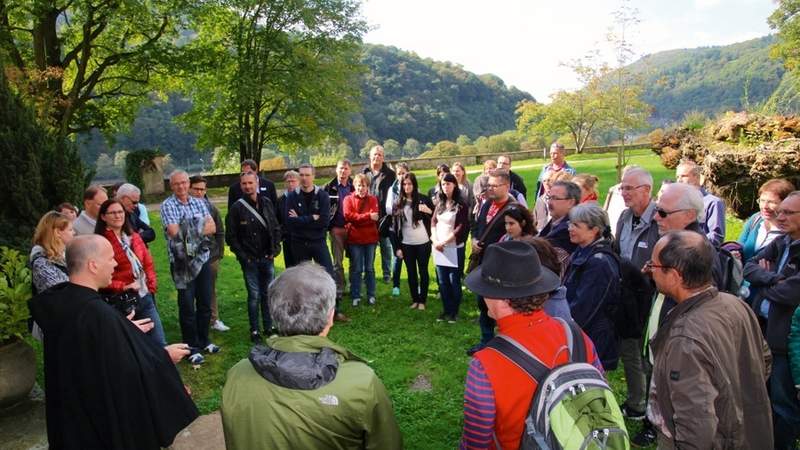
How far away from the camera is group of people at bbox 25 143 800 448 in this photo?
2.10m

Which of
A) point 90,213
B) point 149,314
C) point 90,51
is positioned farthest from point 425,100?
point 149,314

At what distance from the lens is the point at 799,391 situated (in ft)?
10.9

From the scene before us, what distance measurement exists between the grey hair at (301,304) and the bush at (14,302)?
11.9 feet

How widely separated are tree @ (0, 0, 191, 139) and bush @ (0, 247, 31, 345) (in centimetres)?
1434

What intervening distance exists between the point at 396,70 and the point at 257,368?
86.7 metres

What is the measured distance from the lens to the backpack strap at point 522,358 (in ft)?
6.81

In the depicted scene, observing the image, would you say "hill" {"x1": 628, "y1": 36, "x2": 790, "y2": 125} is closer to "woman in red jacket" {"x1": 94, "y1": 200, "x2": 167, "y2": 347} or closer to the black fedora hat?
"woman in red jacket" {"x1": 94, "y1": 200, "x2": 167, "y2": 347}

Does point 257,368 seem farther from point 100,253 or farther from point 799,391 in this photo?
point 799,391

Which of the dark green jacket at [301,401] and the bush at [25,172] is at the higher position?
the bush at [25,172]

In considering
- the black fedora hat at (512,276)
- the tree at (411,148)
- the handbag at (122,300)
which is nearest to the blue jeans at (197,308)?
the handbag at (122,300)

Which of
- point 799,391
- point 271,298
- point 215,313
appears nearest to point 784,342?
point 799,391

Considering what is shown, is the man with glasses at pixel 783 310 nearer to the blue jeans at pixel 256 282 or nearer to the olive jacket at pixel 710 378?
the olive jacket at pixel 710 378

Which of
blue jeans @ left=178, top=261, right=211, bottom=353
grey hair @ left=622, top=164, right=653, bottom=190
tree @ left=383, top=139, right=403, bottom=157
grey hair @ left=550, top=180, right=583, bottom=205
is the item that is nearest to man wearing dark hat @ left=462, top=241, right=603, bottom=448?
grey hair @ left=550, top=180, right=583, bottom=205

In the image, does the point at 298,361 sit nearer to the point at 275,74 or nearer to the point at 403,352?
the point at 403,352
